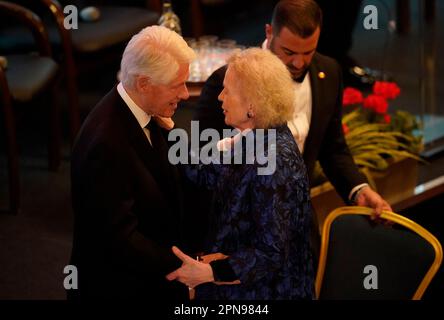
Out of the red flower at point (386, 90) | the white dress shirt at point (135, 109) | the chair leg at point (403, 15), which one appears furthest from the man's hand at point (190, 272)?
the chair leg at point (403, 15)

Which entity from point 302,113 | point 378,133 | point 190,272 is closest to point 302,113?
point 302,113

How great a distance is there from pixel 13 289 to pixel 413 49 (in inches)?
139

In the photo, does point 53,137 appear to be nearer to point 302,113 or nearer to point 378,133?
point 378,133

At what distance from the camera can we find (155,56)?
2.86 m

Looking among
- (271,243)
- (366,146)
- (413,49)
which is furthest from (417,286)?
(413,49)

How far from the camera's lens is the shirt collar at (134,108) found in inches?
117

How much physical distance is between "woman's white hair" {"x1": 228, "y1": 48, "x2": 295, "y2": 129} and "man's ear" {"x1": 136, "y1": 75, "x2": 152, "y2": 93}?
26 cm

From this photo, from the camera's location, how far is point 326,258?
11.1 feet

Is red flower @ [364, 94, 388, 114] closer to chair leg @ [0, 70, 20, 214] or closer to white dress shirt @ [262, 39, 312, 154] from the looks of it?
white dress shirt @ [262, 39, 312, 154]

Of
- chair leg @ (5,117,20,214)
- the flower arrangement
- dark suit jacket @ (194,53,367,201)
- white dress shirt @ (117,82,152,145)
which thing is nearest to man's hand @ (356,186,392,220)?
dark suit jacket @ (194,53,367,201)

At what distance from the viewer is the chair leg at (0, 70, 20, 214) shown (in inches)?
182

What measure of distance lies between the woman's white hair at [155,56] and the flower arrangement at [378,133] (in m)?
1.88

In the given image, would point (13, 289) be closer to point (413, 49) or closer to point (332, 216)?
point (332, 216)

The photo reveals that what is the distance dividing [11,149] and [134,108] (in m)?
1.86
